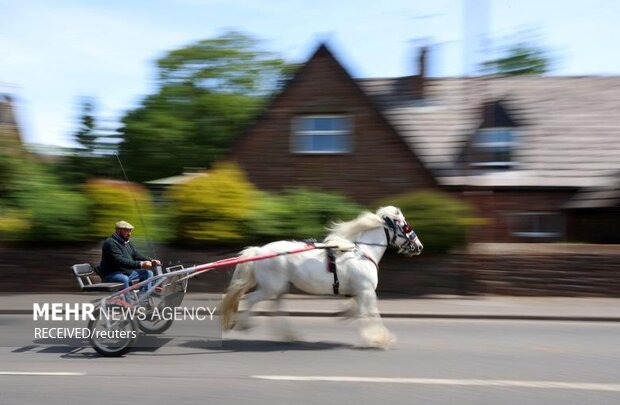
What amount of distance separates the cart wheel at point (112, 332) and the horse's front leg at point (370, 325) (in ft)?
9.49

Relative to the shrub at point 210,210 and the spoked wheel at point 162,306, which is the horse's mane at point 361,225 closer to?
the spoked wheel at point 162,306

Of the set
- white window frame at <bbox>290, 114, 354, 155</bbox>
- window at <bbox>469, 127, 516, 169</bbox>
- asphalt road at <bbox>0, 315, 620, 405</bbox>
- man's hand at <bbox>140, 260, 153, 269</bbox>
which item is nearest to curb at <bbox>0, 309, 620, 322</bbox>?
asphalt road at <bbox>0, 315, 620, 405</bbox>

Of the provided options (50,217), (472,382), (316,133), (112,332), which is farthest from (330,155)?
(472,382)

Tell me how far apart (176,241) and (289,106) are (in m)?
7.10

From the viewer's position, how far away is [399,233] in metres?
8.99

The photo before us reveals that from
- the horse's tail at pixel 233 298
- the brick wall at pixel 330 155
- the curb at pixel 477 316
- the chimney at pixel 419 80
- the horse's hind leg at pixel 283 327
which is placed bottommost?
the curb at pixel 477 316

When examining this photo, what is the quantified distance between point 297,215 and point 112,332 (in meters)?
7.79

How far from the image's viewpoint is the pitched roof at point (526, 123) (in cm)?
2181

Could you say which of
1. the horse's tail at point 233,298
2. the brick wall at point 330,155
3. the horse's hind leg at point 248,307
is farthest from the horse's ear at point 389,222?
the brick wall at point 330,155

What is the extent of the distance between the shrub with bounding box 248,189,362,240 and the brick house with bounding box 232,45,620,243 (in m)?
4.38

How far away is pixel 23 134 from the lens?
21.4m

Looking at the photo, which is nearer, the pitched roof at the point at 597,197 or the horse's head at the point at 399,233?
the horse's head at the point at 399,233

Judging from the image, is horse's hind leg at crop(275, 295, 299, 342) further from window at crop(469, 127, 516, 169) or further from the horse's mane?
window at crop(469, 127, 516, 169)

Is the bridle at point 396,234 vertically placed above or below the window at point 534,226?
above
